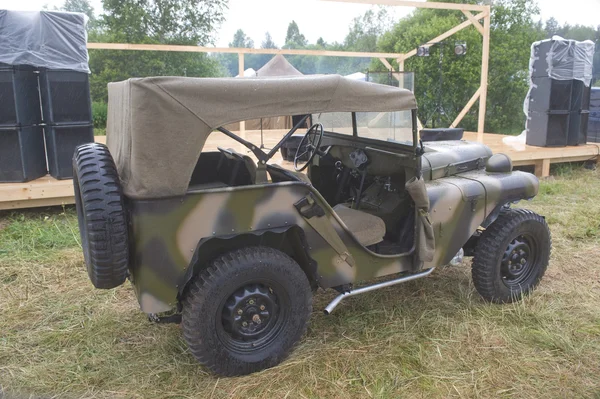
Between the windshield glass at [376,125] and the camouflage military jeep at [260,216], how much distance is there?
0.01 meters

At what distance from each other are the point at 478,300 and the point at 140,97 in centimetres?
281

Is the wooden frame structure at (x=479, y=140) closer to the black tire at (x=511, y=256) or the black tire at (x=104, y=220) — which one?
the black tire at (x=104, y=220)

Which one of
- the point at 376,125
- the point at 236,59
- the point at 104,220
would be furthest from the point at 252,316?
the point at 236,59

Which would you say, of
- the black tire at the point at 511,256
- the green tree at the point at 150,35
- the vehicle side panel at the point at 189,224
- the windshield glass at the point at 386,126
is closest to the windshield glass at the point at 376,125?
the windshield glass at the point at 386,126

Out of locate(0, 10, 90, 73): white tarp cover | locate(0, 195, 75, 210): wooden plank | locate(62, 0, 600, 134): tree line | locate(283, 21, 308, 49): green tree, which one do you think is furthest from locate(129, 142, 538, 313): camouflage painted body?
locate(283, 21, 308, 49): green tree

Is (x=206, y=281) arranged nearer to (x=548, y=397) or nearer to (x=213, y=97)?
(x=213, y=97)

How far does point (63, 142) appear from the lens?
6.18 meters

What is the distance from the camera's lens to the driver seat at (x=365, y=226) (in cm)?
337

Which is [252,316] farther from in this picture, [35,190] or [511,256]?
[35,190]

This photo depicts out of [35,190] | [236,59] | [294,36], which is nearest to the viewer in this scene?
[35,190]

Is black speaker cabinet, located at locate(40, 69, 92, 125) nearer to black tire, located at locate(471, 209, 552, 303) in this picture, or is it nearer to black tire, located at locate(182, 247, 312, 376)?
black tire, located at locate(182, 247, 312, 376)

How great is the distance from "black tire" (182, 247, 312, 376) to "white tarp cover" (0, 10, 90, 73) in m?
4.51

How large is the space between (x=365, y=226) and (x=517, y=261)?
126 centimetres

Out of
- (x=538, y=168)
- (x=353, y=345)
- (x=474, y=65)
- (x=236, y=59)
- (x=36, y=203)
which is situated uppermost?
(x=236, y=59)
